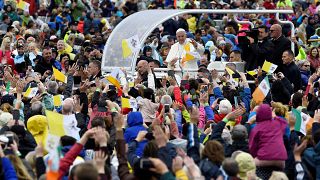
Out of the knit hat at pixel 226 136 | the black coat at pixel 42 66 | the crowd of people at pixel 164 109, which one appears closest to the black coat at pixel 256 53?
the crowd of people at pixel 164 109

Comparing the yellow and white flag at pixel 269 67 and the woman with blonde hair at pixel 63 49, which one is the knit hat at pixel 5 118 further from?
the woman with blonde hair at pixel 63 49

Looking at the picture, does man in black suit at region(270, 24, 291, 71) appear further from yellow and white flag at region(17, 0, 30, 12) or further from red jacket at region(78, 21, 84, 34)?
yellow and white flag at region(17, 0, 30, 12)

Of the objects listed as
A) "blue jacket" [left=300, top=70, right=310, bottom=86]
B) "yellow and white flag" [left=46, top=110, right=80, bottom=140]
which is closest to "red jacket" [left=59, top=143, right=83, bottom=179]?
"yellow and white flag" [left=46, top=110, right=80, bottom=140]

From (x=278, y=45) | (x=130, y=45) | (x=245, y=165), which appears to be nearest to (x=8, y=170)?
(x=245, y=165)

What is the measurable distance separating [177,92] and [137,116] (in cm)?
360

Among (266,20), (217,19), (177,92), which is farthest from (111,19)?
(177,92)

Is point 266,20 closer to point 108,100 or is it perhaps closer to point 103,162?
point 108,100

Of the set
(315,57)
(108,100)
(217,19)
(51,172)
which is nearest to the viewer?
(51,172)

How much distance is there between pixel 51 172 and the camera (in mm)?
13211

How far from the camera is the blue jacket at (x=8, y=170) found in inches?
542

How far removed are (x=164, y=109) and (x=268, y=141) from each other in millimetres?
3006

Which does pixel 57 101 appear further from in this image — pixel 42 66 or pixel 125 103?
pixel 42 66

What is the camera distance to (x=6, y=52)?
94.3ft

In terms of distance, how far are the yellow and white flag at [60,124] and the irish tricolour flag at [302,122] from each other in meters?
2.96
